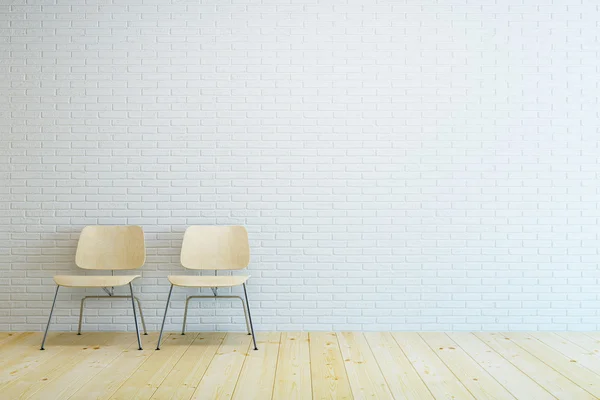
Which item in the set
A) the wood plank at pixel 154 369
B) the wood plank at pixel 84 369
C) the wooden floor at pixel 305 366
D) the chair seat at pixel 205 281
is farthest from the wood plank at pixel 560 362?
the wood plank at pixel 84 369

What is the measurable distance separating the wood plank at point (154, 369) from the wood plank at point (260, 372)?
18.0 inches

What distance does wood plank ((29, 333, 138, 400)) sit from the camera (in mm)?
3168

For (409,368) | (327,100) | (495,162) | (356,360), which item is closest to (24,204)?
(327,100)

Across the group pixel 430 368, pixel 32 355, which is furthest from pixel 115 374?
pixel 430 368

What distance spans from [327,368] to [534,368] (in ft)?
4.13

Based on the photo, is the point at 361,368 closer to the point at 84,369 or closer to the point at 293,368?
the point at 293,368

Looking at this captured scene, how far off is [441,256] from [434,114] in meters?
1.09

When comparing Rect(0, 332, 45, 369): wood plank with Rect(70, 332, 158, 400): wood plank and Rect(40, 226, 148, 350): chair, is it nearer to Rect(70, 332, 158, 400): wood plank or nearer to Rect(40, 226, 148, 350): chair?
Rect(40, 226, 148, 350): chair

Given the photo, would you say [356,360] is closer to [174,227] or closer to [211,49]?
[174,227]

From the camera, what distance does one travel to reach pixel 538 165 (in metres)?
4.60

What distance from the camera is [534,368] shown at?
3.62 metres

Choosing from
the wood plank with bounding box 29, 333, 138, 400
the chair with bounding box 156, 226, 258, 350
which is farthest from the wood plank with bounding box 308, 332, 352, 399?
the wood plank with bounding box 29, 333, 138, 400

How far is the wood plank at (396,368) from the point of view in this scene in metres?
3.18

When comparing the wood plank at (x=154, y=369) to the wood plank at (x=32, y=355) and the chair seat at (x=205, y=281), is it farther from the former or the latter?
the wood plank at (x=32, y=355)
